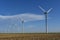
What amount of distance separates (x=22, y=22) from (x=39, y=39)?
1233 centimetres

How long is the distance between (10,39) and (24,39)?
4.30ft

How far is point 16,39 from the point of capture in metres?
16.8

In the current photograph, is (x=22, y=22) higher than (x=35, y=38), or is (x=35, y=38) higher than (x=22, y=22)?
(x=22, y=22)

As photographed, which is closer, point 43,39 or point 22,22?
point 43,39

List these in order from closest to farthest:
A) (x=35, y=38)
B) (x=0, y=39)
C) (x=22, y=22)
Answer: (x=0, y=39), (x=35, y=38), (x=22, y=22)

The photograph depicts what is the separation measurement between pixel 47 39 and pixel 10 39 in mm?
3387

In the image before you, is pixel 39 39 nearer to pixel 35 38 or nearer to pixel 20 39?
pixel 35 38

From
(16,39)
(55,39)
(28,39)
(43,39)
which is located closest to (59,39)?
(55,39)

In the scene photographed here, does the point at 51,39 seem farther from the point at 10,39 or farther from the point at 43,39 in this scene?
the point at 10,39

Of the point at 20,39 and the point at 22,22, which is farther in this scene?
the point at 22,22

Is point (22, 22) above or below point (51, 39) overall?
above

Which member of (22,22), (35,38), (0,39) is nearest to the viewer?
(0,39)

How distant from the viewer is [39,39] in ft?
55.2

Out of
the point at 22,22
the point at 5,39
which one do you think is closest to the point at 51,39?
the point at 5,39
